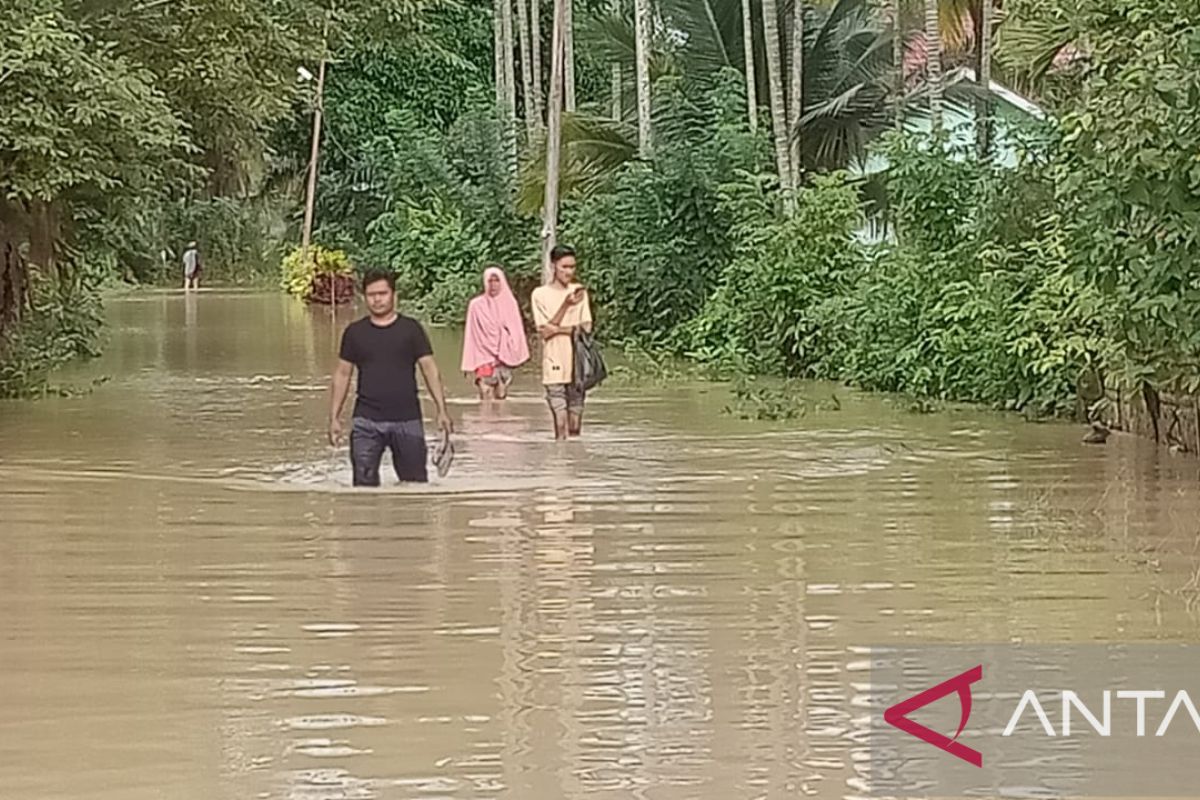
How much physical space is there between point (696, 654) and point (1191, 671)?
1978mm

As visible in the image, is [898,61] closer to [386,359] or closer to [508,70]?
[508,70]

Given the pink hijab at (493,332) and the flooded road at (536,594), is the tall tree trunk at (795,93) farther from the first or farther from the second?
the flooded road at (536,594)

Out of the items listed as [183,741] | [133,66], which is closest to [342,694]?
[183,741]

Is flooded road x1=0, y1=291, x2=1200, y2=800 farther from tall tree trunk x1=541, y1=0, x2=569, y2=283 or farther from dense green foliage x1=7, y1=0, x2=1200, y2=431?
tall tree trunk x1=541, y1=0, x2=569, y2=283

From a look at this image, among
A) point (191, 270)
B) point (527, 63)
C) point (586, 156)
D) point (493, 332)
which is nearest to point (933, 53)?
point (493, 332)

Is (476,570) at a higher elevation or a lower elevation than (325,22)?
lower

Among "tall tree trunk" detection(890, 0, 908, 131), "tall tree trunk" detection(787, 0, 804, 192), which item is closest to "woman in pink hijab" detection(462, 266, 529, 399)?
"tall tree trunk" detection(890, 0, 908, 131)

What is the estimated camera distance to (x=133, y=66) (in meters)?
19.6

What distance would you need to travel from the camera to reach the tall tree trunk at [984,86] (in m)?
24.1

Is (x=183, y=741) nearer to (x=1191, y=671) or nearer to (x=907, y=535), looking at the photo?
(x=1191, y=671)

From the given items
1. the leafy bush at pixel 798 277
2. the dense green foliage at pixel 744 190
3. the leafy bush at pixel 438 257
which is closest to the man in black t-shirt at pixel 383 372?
the dense green foliage at pixel 744 190

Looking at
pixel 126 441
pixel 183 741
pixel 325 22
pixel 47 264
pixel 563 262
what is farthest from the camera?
pixel 47 264

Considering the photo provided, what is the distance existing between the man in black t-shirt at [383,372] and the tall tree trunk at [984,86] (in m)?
11.5

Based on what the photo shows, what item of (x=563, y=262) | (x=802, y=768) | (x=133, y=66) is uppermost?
(x=133, y=66)
